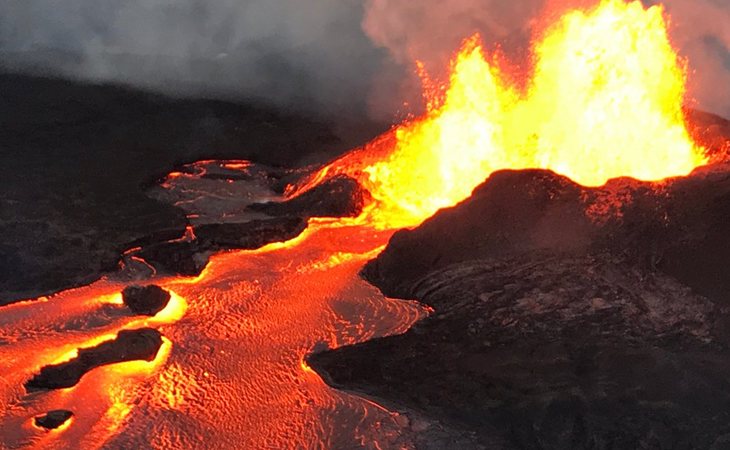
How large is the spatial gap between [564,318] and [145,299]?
15.9 ft

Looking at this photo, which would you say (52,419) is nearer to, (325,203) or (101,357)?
(101,357)


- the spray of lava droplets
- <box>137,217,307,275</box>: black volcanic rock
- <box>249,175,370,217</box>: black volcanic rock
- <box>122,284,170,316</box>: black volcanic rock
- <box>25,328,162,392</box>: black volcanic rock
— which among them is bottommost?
<box>25,328,162,392</box>: black volcanic rock

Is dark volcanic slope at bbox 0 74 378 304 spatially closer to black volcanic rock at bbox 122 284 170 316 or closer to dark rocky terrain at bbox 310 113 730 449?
black volcanic rock at bbox 122 284 170 316

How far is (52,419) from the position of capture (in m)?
6.86

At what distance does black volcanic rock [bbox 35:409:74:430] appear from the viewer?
6820mm

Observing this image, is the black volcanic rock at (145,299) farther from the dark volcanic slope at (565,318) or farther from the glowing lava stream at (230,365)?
the dark volcanic slope at (565,318)

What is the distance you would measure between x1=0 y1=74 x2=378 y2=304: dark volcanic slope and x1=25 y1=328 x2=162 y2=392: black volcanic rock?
200cm

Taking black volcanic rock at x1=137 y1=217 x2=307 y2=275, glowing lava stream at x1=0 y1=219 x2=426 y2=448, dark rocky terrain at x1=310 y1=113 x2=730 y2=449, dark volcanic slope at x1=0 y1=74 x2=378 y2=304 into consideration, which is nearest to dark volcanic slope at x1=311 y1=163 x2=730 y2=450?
dark rocky terrain at x1=310 y1=113 x2=730 y2=449

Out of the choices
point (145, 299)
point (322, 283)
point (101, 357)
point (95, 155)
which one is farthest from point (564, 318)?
point (95, 155)

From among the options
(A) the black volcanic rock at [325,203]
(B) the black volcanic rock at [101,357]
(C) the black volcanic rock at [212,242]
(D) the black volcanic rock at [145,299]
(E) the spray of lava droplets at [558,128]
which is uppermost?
(E) the spray of lava droplets at [558,128]

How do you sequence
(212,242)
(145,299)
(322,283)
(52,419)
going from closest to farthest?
(52,419)
(145,299)
(322,283)
(212,242)

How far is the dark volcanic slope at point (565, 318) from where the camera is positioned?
23.4 feet

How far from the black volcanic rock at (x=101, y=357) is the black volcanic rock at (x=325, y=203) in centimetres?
425

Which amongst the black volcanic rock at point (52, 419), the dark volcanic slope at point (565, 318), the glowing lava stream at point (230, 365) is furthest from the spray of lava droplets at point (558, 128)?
the black volcanic rock at point (52, 419)
